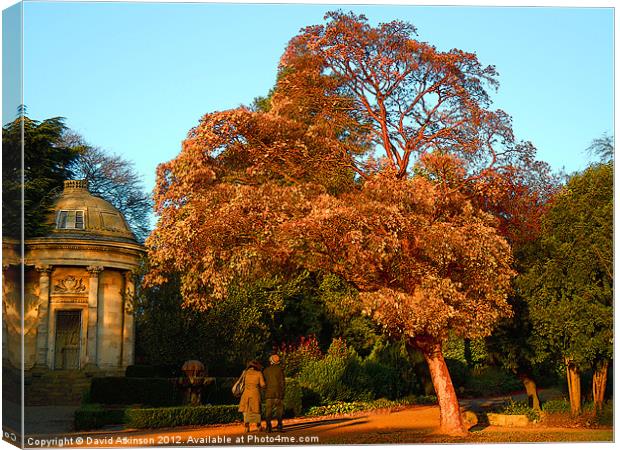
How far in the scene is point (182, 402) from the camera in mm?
23641

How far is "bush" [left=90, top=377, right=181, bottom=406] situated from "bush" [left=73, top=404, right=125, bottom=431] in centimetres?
366

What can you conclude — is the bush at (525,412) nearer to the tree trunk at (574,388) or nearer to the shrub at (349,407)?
the tree trunk at (574,388)

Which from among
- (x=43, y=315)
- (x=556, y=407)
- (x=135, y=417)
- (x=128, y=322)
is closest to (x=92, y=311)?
(x=128, y=322)

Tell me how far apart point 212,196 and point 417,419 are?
812 centimetres

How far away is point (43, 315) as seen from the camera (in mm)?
27969

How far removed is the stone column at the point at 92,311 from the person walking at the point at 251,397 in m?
12.4

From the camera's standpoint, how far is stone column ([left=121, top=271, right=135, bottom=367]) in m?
30.1

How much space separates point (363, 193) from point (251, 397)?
4.85m

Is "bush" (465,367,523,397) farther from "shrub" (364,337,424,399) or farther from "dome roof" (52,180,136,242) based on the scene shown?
"dome roof" (52,180,136,242)

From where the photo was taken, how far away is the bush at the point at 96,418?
19.9m

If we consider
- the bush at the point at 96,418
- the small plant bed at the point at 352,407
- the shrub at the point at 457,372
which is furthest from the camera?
the shrub at the point at 457,372

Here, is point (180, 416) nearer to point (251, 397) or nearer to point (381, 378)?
point (251, 397)

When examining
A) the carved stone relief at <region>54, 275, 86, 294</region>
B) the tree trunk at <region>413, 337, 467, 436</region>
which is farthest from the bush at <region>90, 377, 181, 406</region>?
the tree trunk at <region>413, 337, 467, 436</region>

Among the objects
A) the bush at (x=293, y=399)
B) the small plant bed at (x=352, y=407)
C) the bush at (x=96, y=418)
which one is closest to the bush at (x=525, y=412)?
the small plant bed at (x=352, y=407)
